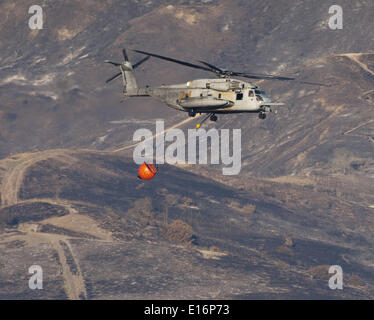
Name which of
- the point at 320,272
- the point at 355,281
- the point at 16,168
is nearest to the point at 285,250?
the point at 320,272

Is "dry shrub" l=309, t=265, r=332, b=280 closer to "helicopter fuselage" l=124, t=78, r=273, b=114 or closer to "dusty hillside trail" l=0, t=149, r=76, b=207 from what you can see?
"dusty hillside trail" l=0, t=149, r=76, b=207

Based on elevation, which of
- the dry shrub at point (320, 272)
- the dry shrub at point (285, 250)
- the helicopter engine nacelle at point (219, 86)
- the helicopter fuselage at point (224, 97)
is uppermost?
the helicopter engine nacelle at point (219, 86)

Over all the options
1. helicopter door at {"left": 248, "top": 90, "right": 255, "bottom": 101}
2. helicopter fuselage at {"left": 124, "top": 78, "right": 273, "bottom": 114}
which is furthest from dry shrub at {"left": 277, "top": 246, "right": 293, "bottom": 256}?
helicopter door at {"left": 248, "top": 90, "right": 255, "bottom": 101}

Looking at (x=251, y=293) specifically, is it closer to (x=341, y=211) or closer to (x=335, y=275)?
(x=335, y=275)

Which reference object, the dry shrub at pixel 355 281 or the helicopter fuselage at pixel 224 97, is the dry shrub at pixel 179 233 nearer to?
the dry shrub at pixel 355 281

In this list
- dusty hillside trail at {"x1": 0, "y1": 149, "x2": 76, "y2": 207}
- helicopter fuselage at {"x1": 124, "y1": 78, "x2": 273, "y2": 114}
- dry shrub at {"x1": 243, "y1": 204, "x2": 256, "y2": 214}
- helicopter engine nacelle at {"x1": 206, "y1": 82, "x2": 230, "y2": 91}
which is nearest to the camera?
helicopter fuselage at {"x1": 124, "y1": 78, "x2": 273, "y2": 114}

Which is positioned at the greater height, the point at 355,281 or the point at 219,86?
the point at 219,86

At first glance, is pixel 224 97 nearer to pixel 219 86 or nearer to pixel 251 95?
pixel 219 86

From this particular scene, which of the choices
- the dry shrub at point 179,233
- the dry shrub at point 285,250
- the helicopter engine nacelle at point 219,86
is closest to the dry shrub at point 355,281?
the dry shrub at point 285,250

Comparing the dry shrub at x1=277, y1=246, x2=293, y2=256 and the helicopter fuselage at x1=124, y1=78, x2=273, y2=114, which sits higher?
the helicopter fuselage at x1=124, y1=78, x2=273, y2=114
